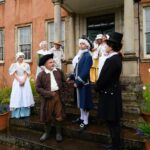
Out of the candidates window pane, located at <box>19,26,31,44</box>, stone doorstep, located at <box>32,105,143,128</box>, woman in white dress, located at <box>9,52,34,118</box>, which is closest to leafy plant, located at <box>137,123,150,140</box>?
stone doorstep, located at <box>32,105,143,128</box>

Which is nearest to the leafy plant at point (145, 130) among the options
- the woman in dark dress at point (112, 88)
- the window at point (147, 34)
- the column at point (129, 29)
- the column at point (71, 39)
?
the woman in dark dress at point (112, 88)

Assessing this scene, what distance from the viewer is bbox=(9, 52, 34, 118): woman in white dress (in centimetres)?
788

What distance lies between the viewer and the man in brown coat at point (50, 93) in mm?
6238

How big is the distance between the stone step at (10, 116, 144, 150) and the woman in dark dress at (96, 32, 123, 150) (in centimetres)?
44

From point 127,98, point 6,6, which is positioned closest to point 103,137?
point 127,98

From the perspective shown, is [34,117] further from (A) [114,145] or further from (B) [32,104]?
(A) [114,145]

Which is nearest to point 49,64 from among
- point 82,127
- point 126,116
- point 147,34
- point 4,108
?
point 82,127

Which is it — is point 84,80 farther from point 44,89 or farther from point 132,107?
point 132,107

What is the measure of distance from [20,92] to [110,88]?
351 centimetres

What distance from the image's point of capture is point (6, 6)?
16.5 m

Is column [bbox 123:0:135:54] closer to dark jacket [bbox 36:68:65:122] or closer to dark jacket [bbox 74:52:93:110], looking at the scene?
dark jacket [bbox 74:52:93:110]

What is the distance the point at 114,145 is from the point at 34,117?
132 inches

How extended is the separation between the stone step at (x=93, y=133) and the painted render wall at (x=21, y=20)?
749cm

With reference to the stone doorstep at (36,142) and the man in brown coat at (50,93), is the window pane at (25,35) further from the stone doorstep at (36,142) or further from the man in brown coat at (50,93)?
the man in brown coat at (50,93)
